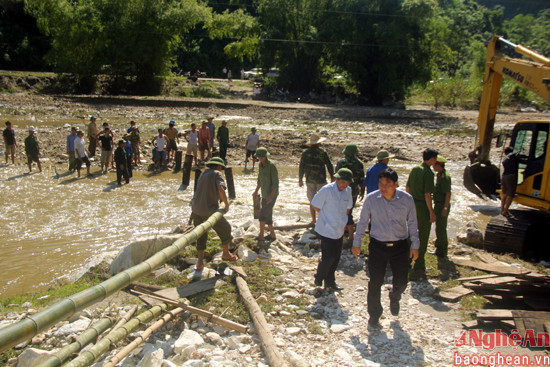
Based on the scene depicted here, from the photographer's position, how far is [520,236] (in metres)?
7.87

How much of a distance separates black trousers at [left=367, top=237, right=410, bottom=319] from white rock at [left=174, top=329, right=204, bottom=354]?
196cm

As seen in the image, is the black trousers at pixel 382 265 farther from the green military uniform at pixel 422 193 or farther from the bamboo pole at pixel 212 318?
the green military uniform at pixel 422 193

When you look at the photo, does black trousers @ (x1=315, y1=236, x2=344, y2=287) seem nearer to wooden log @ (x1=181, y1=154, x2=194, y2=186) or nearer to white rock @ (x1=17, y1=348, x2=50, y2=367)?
white rock @ (x1=17, y1=348, x2=50, y2=367)

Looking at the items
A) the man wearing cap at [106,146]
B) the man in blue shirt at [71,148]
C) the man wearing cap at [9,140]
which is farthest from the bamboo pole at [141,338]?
the man wearing cap at [9,140]

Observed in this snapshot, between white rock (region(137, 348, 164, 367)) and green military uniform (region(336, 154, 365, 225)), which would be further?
green military uniform (region(336, 154, 365, 225))

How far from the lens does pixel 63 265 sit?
7891mm

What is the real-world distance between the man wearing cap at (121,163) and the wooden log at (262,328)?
7.96m

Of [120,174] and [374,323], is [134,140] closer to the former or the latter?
[120,174]

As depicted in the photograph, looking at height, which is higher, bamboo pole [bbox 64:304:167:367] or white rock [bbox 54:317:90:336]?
bamboo pole [bbox 64:304:167:367]

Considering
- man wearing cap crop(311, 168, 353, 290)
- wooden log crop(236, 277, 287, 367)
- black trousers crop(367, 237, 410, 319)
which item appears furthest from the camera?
man wearing cap crop(311, 168, 353, 290)

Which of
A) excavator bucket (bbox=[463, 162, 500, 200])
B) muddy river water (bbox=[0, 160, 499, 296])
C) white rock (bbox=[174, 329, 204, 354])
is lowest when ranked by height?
muddy river water (bbox=[0, 160, 499, 296])

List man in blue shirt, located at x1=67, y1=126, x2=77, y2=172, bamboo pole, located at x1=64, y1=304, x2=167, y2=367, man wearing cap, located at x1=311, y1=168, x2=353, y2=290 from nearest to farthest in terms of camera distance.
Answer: bamboo pole, located at x1=64, y1=304, x2=167, y2=367, man wearing cap, located at x1=311, y1=168, x2=353, y2=290, man in blue shirt, located at x1=67, y1=126, x2=77, y2=172

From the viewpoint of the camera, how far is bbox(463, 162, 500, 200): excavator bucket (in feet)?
33.2

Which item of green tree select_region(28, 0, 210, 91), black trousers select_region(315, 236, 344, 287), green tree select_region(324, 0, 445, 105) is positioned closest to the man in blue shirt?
black trousers select_region(315, 236, 344, 287)
